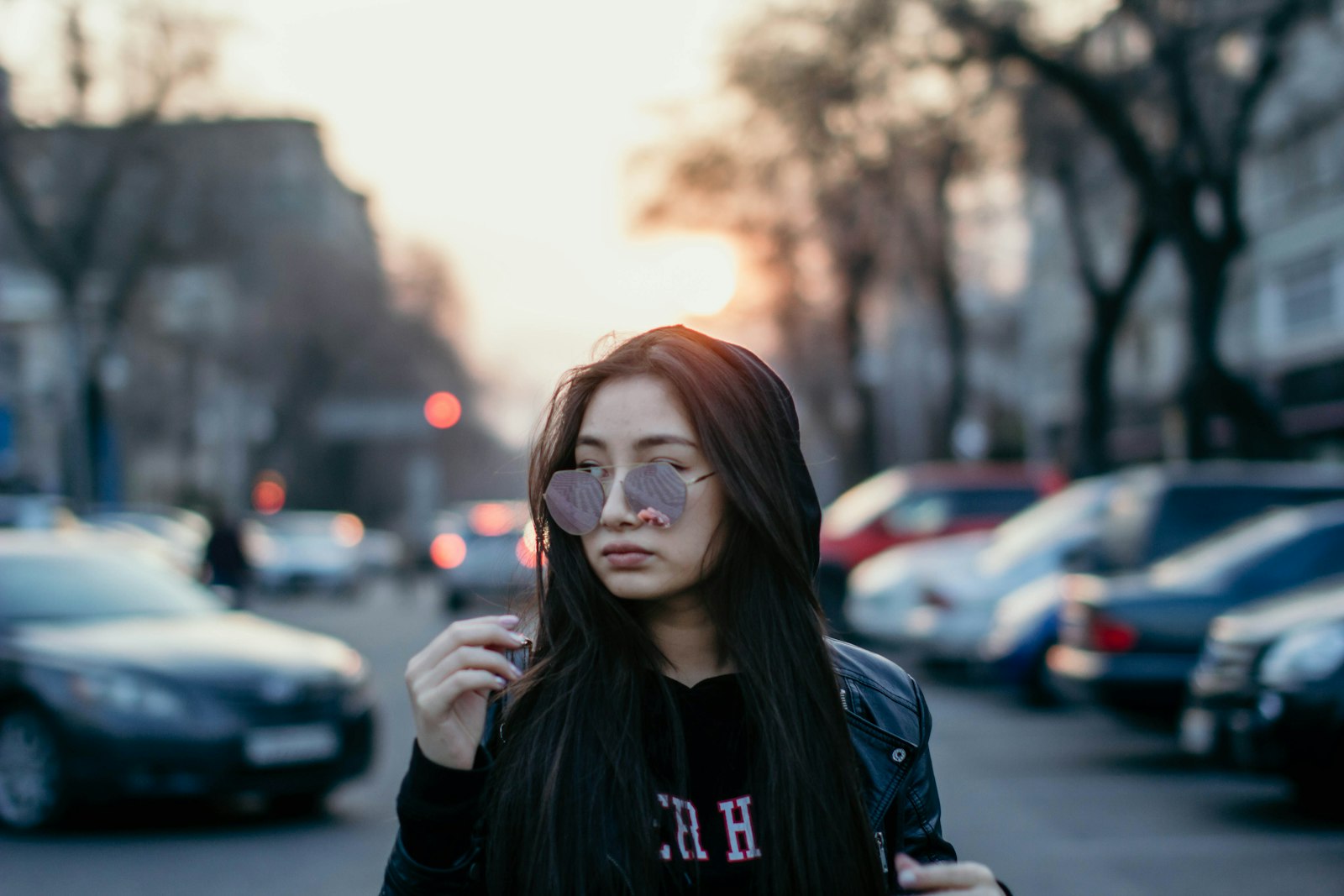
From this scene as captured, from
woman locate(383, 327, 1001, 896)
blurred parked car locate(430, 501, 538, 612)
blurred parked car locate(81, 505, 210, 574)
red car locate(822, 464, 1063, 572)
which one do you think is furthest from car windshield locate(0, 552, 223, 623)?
blurred parked car locate(81, 505, 210, 574)

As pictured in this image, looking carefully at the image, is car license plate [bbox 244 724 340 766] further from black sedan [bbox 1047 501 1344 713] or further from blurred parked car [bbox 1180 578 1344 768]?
black sedan [bbox 1047 501 1344 713]

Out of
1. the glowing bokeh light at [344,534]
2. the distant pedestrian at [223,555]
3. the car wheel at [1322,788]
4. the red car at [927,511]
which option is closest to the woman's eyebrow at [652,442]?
the car wheel at [1322,788]

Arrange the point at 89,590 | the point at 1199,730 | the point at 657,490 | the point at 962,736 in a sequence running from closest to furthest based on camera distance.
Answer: the point at 657,490
the point at 1199,730
the point at 89,590
the point at 962,736

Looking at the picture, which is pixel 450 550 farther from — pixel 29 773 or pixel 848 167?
pixel 29 773

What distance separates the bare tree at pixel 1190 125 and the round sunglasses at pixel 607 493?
1626 cm

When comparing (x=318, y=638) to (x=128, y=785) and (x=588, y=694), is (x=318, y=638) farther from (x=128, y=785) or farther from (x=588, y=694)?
(x=588, y=694)

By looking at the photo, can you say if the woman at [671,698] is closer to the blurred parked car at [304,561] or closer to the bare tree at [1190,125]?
the bare tree at [1190,125]

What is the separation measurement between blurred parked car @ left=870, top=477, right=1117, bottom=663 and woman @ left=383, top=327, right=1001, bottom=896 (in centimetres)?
1274

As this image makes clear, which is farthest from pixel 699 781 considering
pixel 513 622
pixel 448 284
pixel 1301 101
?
pixel 448 284

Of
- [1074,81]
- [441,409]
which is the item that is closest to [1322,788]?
[1074,81]

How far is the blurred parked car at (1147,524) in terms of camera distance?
12.1 meters

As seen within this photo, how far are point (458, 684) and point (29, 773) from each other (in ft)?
22.8

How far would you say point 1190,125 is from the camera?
1805cm

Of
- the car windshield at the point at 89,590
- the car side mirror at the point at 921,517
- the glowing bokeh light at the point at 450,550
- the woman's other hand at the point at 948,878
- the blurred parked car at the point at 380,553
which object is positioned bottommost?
the blurred parked car at the point at 380,553
